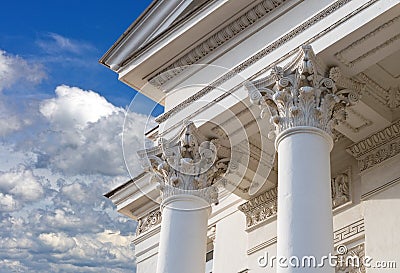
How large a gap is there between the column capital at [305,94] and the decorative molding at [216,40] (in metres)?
1.88

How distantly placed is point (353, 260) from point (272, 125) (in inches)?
119

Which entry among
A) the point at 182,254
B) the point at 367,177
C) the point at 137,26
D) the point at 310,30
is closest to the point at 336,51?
the point at 310,30

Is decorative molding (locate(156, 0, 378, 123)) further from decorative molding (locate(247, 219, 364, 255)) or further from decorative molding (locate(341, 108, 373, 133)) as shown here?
decorative molding (locate(247, 219, 364, 255))

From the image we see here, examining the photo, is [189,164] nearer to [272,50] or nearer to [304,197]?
[272,50]

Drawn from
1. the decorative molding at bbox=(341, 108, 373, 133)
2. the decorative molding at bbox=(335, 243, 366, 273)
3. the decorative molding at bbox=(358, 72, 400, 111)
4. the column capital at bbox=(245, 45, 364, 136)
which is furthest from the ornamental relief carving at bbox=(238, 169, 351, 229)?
the column capital at bbox=(245, 45, 364, 136)

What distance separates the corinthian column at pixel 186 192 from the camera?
1420 cm

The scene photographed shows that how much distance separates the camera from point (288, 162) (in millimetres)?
12531

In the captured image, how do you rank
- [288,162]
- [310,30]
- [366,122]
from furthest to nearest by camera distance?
[366,122] < [310,30] < [288,162]

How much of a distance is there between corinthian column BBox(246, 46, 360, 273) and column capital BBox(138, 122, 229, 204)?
1750mm

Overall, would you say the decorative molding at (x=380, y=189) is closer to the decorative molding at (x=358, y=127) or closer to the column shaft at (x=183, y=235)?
the decorative molding at (x=358, y=127)

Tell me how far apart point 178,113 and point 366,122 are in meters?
3.52

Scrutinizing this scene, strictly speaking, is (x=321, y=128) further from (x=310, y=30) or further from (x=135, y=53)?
(x=135, y=53)

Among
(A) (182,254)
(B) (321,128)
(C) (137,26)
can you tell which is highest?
(C) (137,26)

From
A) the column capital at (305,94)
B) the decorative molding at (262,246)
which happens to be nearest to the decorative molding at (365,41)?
the column capital at (305,94)
